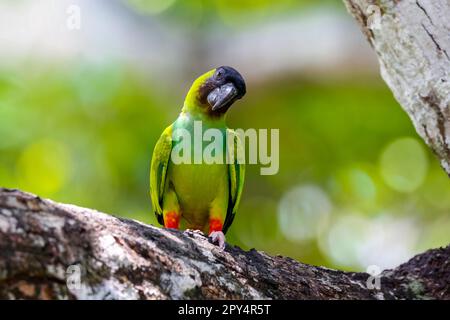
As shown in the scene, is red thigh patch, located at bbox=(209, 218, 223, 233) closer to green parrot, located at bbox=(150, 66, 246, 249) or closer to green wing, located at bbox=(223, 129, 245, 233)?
green parrot, located at bbox=(150, 66, 246, 249)

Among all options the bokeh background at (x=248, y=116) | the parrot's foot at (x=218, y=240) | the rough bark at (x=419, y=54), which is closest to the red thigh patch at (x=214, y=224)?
the parrot's foot at (x=218, y=240)

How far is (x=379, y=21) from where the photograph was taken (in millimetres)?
5789

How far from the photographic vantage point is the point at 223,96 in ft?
22.9

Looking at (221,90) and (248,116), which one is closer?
(221,90)

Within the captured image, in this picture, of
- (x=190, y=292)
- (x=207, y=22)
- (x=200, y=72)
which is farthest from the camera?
(x=207, y=22)

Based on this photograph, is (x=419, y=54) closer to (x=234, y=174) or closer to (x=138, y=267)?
(x=234, y=174)

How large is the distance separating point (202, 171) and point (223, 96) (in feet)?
2.43

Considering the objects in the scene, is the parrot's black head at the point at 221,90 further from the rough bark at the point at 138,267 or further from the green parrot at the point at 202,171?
the rough bark at the point at 138,267

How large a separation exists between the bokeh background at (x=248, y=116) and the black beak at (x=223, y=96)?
2958mm

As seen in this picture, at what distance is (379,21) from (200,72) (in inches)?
181

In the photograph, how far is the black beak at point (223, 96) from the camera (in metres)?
6.98

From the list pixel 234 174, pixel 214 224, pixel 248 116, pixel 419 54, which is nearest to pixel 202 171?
pixel 234 174
